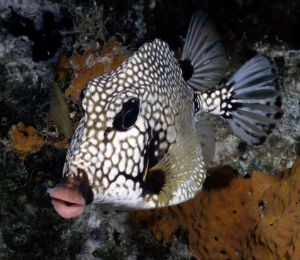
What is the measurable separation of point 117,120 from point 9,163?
8.60ft

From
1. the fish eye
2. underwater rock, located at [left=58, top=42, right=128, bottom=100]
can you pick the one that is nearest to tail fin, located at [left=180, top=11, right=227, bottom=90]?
underwater rock, located at [left=58, top=42, right=128, bottom=100]

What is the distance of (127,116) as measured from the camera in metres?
2.34

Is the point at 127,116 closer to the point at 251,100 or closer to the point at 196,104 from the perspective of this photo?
the point at 196,104

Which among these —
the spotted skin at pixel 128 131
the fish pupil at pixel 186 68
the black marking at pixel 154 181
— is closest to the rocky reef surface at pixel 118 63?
the fish pupil at pixel 186 68

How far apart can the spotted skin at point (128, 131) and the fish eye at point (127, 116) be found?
0.09 feet

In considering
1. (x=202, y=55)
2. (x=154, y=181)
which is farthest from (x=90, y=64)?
(x=154, y=181)

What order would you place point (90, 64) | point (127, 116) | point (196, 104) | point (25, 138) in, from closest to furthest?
point (127, 116) < point (196, 104) < point (90, 64) < point (25, 138)

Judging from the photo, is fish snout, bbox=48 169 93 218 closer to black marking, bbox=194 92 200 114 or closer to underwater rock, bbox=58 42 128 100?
black marking, bbox=194 92 200 114

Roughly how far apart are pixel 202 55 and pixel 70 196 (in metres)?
2.18

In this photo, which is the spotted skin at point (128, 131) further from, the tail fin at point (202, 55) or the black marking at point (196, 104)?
the tail fin at point (202, 55)

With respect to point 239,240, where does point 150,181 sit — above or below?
above

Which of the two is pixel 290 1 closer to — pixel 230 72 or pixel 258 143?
pixel 230 72

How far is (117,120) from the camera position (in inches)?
90.4

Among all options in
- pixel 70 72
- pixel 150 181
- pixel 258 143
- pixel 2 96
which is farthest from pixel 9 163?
pixel 258 143
